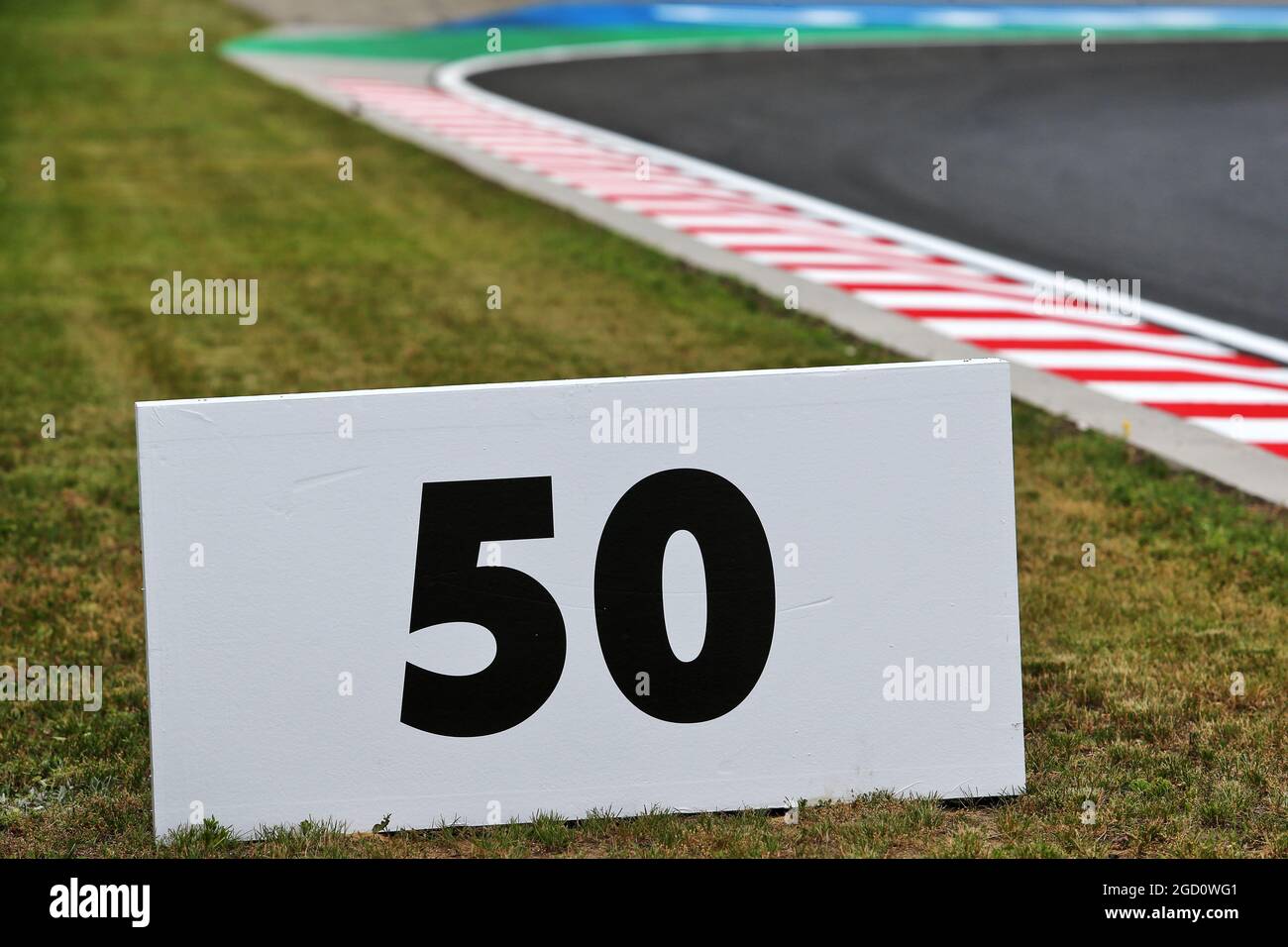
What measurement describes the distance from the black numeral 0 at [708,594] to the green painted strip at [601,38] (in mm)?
25687

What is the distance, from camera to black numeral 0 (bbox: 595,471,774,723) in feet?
15.9

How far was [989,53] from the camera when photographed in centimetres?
2902

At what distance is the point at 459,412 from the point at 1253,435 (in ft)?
19.6

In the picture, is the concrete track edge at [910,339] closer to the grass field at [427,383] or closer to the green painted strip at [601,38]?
the grass field at [427,383]

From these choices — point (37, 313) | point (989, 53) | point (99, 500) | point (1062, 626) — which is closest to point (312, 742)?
point (1062, 626)

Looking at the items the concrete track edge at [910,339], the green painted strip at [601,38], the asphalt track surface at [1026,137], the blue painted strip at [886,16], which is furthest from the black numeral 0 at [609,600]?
the blue painted strip at [886,16]

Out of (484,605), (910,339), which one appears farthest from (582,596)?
(910,339)

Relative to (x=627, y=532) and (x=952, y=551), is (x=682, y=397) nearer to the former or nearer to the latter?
(x=627, y=532)

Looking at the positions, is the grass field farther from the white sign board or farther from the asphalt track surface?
the asphalt track surface

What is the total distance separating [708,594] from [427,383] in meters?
5.97

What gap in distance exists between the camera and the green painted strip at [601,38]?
29875 mm

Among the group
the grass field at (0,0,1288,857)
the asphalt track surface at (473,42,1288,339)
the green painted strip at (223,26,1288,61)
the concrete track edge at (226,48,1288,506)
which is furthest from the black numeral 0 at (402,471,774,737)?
the green painted strip at (223,26,1288,61)
